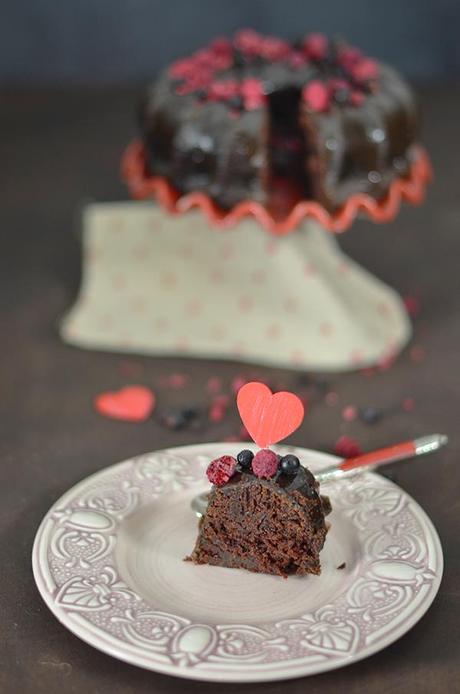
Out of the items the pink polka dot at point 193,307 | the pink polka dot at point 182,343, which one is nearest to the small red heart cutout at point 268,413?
the pink polka dot at point 182,343

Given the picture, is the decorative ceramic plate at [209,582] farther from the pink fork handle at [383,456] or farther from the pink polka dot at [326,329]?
the pink polka dot at [326,329]

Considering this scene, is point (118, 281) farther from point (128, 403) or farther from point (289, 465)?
point (289, 465)

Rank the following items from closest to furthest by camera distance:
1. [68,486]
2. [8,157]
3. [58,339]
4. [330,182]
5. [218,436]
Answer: [68,486] → [218,436] → [330,182] → [58,339] → [8,157]

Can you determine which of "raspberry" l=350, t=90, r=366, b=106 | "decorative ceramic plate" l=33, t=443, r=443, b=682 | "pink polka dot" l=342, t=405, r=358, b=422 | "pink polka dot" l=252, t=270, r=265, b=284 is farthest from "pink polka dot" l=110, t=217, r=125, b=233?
"decorative ceramic plate" l=33, t=443, r=443, b=682

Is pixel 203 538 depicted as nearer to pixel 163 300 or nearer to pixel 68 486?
pixel 68 486

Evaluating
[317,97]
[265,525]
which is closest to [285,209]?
[317,97]

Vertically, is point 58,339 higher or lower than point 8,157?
lower

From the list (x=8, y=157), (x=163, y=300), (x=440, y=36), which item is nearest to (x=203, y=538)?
(x=163, y=300)
